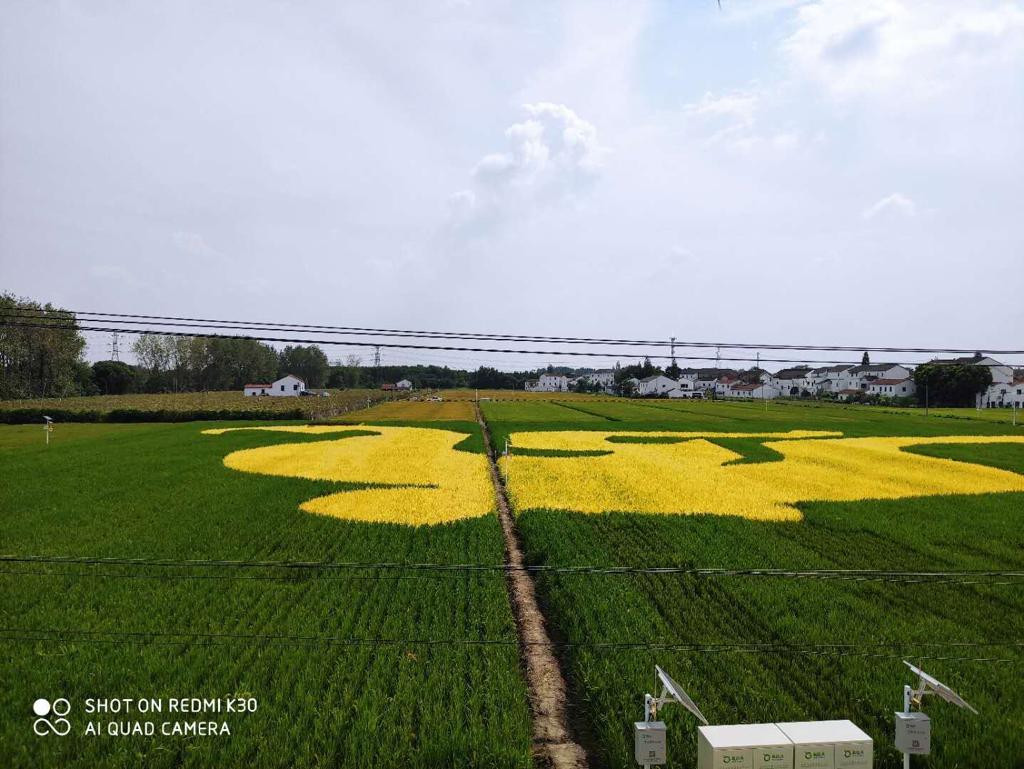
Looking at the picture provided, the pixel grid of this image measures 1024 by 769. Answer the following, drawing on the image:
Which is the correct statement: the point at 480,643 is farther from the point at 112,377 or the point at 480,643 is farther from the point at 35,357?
the point at 112,377

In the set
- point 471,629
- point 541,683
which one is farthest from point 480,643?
point 541,683

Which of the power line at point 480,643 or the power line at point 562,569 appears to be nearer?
the power line at point 562,569

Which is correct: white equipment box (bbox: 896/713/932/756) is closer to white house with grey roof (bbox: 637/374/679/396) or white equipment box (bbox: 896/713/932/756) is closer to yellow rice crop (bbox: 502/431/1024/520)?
yellow rice crop (bbox: 502/431/1024/520)

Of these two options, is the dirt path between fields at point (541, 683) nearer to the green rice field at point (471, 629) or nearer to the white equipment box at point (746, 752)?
the green rice field at point (471, 629)

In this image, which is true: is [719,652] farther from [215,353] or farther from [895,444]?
[215,353]

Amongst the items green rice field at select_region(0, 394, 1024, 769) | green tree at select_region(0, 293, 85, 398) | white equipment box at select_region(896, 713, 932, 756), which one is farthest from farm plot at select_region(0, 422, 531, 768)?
green tree at select_region(0, 293, 85, 398)

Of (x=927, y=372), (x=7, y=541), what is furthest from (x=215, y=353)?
(x=927, y=372)

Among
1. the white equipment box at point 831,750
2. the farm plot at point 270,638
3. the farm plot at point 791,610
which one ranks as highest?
the white equipment box at point 831,750

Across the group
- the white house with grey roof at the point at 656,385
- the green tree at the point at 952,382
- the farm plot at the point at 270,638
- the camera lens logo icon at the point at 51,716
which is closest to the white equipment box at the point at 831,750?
the farm plot at the point at 270,638

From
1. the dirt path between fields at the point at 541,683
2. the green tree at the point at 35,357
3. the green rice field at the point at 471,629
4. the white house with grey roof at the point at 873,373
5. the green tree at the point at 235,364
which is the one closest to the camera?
the green rice field at the point at 471,629
